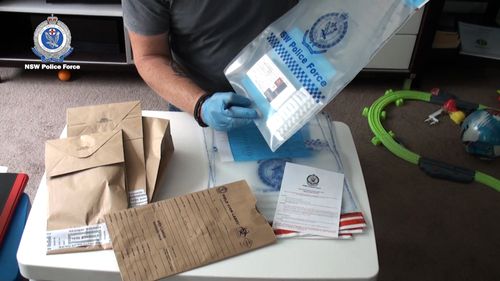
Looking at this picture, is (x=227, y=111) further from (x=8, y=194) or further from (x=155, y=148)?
(x=8, y=194)

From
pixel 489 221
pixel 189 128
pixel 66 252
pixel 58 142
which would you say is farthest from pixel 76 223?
pixel 489 221

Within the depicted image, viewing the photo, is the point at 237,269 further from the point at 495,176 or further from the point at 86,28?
the point at 86,28

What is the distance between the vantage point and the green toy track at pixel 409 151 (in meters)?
1.54

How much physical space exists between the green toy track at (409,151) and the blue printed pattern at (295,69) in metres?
0.97

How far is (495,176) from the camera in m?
1.59

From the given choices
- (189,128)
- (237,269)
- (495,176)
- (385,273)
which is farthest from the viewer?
(495,176)

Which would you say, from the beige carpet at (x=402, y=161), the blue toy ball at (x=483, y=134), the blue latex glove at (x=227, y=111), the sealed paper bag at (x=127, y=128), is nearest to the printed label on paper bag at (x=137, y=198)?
the sealed paper bag at (x=127, y=128)

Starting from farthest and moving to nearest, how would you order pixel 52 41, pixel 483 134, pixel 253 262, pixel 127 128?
pixel 52 41, pixel 483 134, pixel 127 128, pixel 253 262

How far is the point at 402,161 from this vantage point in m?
1.62

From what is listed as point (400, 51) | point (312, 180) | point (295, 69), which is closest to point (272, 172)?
point (312, 180)

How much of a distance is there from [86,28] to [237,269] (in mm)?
1512

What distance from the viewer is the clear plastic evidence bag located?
71 centimetres

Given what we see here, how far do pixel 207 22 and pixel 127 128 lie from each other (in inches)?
11.2

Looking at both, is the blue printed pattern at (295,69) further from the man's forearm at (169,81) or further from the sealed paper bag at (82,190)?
the sealed paper bag at (82,190)
